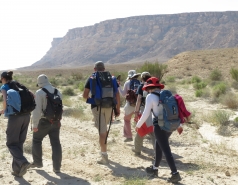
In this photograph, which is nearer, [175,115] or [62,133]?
[175,115]

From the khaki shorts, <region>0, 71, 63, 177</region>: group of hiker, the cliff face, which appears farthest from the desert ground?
the cliff face

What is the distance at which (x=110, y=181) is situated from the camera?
587cm

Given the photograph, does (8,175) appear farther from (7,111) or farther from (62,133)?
(62,133)

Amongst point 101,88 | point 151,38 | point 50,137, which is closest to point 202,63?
point 101,88

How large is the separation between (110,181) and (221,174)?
6.15 feet

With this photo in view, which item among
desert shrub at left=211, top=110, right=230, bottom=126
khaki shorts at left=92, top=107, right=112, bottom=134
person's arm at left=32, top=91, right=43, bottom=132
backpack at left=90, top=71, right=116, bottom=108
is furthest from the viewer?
desert shrub at left=211, top=110, right=230, bottom=126

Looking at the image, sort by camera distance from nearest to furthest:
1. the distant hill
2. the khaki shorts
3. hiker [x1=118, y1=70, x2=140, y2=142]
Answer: the khaki shorts, hiker [x1=118, y1=70, x2=140, y2=142], the distant hill

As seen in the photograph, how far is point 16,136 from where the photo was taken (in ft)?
19.2

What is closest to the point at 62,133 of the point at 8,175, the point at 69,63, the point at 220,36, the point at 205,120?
the point at 8,175

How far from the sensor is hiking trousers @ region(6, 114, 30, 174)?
5.78 meters

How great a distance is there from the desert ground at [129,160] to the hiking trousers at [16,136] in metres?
0.34

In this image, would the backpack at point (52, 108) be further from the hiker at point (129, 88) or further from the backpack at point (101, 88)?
the hiker at point (129, 88)

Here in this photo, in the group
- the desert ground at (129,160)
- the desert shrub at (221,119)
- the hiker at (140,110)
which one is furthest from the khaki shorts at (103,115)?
the desert shrub at (221,119)

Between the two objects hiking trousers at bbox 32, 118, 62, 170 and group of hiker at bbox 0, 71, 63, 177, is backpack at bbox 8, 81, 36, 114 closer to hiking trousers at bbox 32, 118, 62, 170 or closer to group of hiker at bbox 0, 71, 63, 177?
group of hiker at bbox 0, 71, 63, 177
